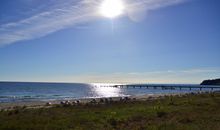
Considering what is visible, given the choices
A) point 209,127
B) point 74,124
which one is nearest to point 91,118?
point 74,124

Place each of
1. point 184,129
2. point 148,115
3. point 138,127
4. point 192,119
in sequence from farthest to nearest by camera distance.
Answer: point 148,115, point 192,119, point 138,127, point 184,129

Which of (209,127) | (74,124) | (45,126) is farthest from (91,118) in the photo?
(209,127)

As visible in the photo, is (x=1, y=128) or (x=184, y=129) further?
(x=1, y=128)

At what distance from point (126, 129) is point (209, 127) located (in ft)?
14.5

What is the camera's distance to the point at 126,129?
16.2 metres

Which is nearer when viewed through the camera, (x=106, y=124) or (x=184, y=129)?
(x=184, y=129)

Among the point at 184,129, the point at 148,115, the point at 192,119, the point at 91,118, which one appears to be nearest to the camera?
the point at 184,129

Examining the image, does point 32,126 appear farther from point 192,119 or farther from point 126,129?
point 192,119

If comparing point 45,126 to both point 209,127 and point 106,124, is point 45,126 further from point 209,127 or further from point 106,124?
point 209,127

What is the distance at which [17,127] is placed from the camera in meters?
17.0

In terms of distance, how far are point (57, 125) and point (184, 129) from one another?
7.31 metres

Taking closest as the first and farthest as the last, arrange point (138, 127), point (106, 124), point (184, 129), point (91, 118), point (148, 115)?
point (184, 129)
point (138, 127)
point (106, 124)
point (91, 118)
point (148, 115)

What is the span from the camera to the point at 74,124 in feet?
59.4

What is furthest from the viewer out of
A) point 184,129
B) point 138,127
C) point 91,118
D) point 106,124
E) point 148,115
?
point 148,115
